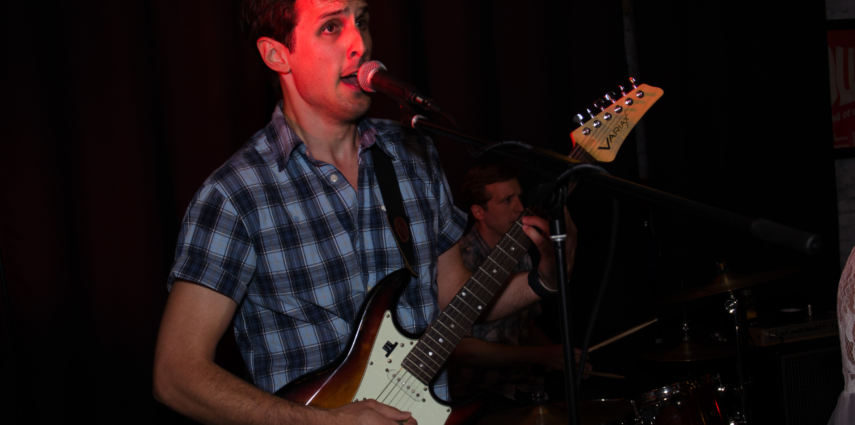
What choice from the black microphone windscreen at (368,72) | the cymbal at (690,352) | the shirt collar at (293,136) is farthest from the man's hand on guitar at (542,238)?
the cymbal at (690,352)

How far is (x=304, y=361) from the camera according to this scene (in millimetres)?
1749

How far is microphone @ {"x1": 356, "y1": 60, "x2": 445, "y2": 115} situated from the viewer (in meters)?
1.34

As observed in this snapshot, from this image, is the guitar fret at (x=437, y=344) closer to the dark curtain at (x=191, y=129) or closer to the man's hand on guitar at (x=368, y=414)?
the man's hand on guitar at (x=368, y=414)

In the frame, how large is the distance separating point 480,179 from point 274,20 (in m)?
1.65

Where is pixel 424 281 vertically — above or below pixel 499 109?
below

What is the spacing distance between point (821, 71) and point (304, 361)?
3573mm

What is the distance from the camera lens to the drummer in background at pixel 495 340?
3.17m

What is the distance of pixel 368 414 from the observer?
1616 mm

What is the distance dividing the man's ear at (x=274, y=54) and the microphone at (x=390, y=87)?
37cm

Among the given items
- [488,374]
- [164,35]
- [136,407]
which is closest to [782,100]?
[488,374]

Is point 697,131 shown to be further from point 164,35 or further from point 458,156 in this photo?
point 164,35

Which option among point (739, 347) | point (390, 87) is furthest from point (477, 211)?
point (390, 87)

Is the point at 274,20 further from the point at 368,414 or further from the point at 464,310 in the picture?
the point at 368,414

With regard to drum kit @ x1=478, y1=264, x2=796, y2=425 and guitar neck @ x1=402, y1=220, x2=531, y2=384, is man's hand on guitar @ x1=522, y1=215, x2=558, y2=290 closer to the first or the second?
guitar neck @ x1=402, y1=220, x2=531, y2=384
